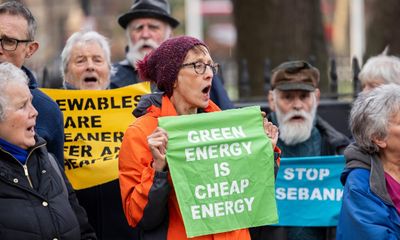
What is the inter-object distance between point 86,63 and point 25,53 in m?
1.12

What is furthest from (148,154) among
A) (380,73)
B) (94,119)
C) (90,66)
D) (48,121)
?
(380,73)

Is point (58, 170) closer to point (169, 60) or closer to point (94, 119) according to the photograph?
point (169, 60)

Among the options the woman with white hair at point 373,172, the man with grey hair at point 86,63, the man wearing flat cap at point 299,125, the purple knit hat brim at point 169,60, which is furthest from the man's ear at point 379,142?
the man with grey hair at point 86,63

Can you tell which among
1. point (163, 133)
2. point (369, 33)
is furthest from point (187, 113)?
point (369, 33)

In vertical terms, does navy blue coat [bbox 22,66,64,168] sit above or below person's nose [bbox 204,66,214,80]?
below

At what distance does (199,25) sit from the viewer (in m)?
37.8

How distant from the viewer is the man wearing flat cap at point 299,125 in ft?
22.5

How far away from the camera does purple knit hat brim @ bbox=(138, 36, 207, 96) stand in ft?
16.7

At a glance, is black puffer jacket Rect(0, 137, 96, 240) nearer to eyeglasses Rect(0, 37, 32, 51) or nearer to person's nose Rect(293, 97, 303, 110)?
eyeglasses Rect(0, 37, 32, 51)

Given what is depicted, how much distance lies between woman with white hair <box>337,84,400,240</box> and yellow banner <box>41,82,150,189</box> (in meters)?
1.79

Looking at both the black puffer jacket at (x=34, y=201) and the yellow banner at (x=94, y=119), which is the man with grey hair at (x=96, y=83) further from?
the black puffer jacket at (x=34, y=201)

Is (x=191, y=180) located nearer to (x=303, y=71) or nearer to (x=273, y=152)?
(x=273, y=152)

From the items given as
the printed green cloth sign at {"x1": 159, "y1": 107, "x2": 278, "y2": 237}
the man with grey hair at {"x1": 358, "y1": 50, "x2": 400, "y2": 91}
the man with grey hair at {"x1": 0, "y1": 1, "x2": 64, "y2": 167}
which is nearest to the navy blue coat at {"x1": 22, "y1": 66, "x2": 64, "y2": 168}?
the man with grey hair at {"x1": 0, "y1": 1, "x2": 64, "y2": 167}

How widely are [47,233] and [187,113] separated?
0.98 meters
